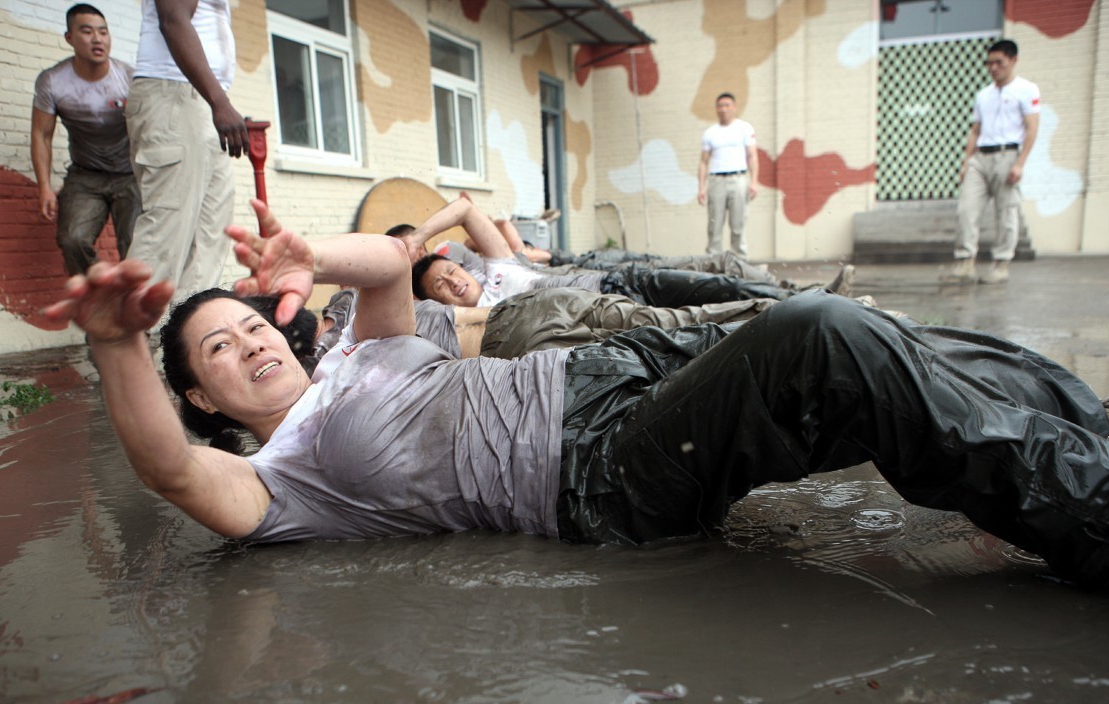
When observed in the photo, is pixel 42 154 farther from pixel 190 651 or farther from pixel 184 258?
pixel 190 651

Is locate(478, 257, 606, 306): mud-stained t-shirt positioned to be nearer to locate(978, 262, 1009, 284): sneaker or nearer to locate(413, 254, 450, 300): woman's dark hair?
locate(413, 254, 450, 300): woman's dark hair

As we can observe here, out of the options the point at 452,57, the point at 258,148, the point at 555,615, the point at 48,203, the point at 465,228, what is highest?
the point at 452,57

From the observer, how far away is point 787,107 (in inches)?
475

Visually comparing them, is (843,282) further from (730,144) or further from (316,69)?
(316,69)

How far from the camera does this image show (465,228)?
4102 mm

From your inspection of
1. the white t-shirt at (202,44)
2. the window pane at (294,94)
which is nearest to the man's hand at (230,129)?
the white t-shirt at (202,44)

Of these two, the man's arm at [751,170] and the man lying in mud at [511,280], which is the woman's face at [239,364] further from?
the man's arm at [751,170]

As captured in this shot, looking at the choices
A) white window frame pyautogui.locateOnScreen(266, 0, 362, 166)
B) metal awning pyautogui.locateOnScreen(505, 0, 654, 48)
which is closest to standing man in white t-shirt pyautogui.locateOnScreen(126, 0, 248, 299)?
white window frame pyautogui.locateOnScreen(266, 0, 362, 166)

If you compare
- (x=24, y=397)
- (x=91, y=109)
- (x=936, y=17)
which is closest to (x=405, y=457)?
(x=24, y=397)

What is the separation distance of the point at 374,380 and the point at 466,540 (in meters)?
0.41

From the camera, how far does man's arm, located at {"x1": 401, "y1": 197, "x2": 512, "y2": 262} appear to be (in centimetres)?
384

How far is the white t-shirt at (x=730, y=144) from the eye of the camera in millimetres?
8734

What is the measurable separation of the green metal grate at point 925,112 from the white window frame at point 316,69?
8.64 meters

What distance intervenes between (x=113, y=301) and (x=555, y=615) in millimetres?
870
